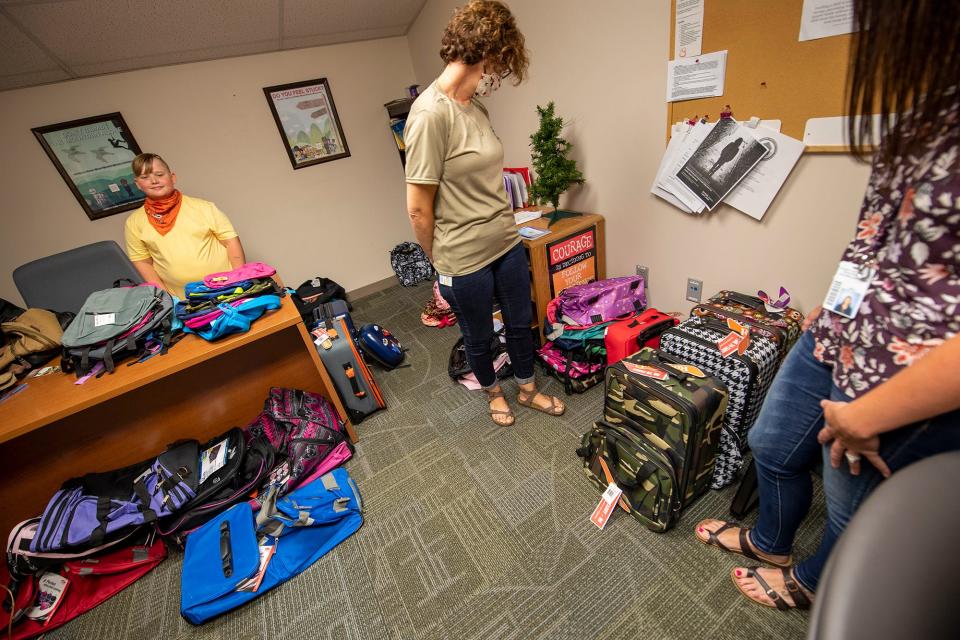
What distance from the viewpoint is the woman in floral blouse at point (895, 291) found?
485 millimetres

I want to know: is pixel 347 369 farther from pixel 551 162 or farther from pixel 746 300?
pixel 746 300

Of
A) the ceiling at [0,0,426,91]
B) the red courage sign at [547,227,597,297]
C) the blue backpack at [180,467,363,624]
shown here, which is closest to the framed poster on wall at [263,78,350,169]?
the ceiling at [0,0,426,91]

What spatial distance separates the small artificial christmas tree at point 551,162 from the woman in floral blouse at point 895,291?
1487 millimetres

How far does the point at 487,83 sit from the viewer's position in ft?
Result: 4.42

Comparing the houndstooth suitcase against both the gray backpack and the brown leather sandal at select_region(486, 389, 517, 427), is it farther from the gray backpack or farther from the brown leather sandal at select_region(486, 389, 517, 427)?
the gray backpack

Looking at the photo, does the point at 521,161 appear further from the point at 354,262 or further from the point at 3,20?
the point at 3,20

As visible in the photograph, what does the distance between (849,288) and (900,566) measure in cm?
49

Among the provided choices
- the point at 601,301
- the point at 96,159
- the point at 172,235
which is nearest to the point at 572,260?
the point at 601,301

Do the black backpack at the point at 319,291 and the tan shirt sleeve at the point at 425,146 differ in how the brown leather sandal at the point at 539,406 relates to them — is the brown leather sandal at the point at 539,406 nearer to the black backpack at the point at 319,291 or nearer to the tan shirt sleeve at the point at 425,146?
the tan shirt sleeve at the point at 425,146

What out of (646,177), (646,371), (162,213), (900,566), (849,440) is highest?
(162,213)

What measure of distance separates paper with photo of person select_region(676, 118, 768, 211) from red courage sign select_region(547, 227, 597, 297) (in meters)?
0.56

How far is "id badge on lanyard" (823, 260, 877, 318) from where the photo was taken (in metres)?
0.64

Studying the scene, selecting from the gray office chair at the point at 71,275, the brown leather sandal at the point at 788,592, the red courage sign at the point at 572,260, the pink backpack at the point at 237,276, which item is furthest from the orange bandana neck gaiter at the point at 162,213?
the brown leather sandal at the point at 788,592

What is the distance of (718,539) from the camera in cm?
121
